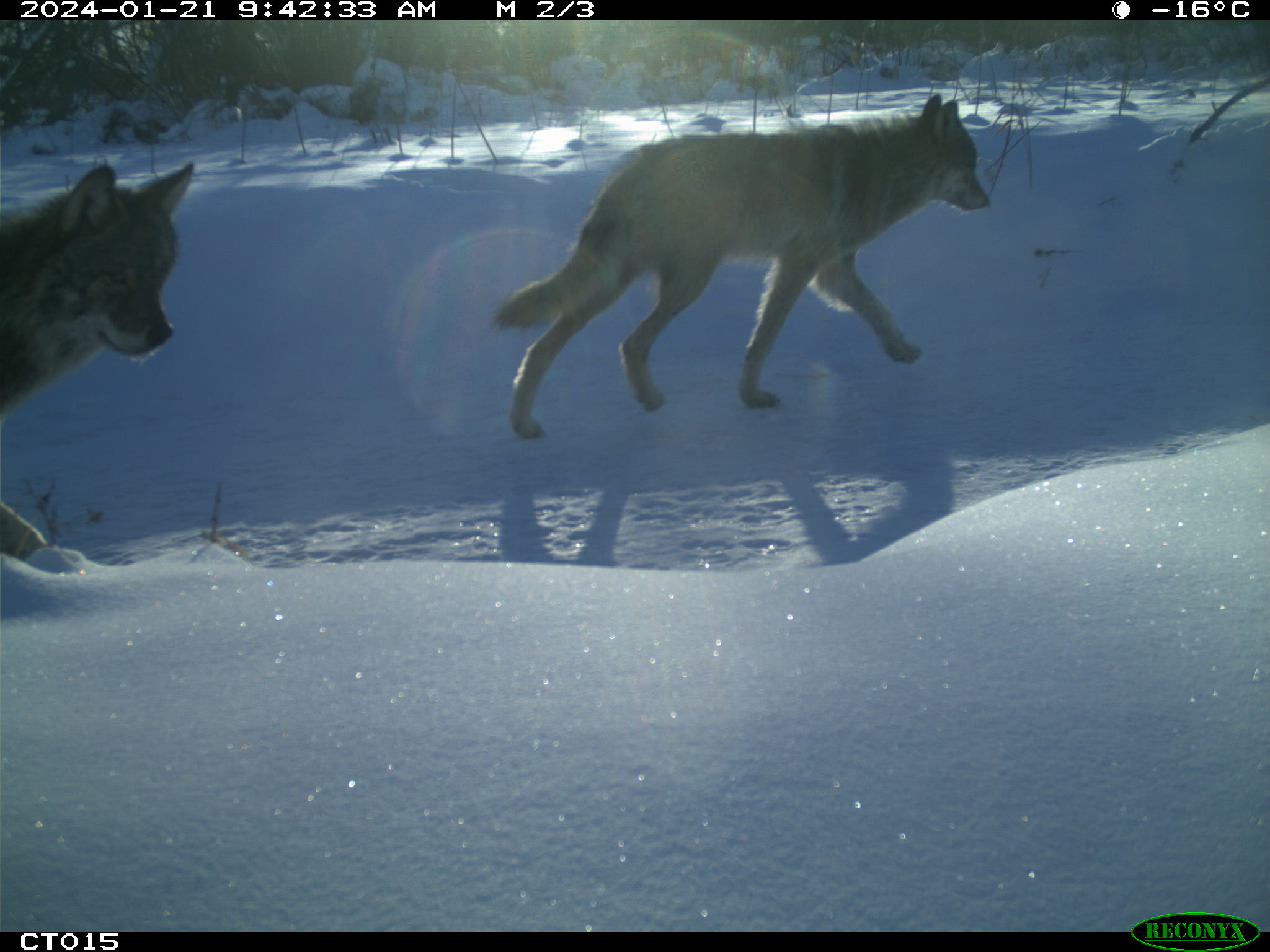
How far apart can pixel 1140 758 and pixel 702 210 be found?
323cm

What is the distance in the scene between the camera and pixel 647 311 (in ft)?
16.9

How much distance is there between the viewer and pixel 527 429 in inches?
141

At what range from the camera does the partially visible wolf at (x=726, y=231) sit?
3.71 metres

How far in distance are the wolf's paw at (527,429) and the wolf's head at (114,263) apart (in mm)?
1374

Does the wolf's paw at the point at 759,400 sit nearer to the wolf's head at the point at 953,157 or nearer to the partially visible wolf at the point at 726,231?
the partially visible wolf at the point at 726,231

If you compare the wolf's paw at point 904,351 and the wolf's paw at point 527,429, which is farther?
the wolf's paw at point 904,351

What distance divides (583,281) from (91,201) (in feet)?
6.07
